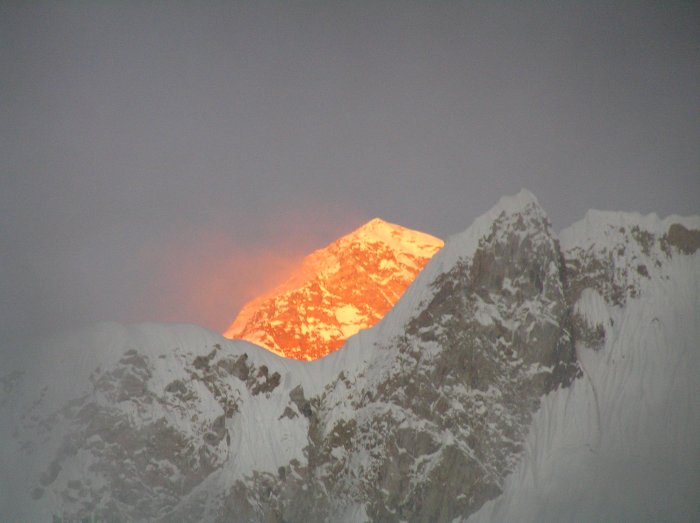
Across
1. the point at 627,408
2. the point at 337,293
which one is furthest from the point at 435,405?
the point at 337,293

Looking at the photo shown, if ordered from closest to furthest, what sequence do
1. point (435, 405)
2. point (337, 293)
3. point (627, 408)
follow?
point (435, 405) < point (627, 408) < point (337, 293)

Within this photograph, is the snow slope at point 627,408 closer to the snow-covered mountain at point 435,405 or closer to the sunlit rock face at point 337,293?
the snow-covered mountain at point 435,405

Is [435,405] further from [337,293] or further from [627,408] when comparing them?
[337,293]

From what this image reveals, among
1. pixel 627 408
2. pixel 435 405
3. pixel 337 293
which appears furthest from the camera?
pixel 337 293

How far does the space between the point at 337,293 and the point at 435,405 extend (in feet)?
162

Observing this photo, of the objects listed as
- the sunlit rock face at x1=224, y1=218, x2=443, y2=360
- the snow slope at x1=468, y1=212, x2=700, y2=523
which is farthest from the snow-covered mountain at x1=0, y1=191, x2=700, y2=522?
the sunlit rock face at x1=224, y1=218, x2=443, y2=360

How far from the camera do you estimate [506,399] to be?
132m

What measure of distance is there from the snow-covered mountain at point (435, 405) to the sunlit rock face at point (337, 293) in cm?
3204

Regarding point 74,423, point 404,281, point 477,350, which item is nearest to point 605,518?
point 477,350

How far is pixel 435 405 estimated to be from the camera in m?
131

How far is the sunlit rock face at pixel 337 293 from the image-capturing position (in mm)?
170000

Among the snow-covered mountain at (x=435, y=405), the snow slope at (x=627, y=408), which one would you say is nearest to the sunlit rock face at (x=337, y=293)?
the snow-covered mountain at (x=435, y=405)

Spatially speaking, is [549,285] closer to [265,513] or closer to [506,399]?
[506,399]

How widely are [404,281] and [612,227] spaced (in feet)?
152
